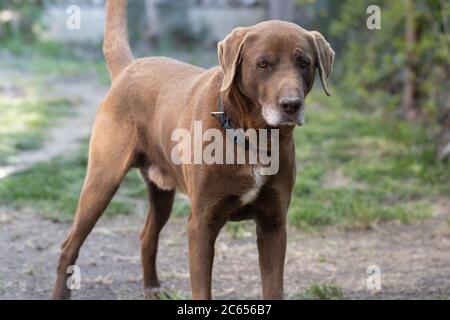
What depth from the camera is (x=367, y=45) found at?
33.3ft

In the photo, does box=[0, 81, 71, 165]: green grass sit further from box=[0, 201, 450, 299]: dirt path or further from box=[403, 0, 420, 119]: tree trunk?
box=[403, 0, 420, 119]: tree trunk

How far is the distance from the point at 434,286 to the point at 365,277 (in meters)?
0.44

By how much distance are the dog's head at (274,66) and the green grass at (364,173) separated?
2.54 m

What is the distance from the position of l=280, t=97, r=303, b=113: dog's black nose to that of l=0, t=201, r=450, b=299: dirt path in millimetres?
1600

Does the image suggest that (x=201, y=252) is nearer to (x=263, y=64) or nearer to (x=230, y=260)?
(x=263, y=64)

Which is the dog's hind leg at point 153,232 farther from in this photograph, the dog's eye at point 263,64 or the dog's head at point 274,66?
the dog's eye at point 263,64

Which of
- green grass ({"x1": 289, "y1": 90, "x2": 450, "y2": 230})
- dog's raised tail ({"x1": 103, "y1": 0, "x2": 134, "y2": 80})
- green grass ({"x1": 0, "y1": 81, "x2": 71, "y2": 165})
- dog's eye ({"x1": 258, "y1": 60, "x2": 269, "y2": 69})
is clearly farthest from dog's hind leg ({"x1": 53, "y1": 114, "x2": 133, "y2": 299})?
green grass ({"x1": 0, "y1": 81, "x2": 71, "y2": 165})

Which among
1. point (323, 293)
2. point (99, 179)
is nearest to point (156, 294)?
point (99, 179)

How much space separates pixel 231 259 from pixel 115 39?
1592 mm

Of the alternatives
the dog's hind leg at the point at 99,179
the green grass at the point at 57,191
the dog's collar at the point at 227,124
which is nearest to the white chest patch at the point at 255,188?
A: the dog's collar at the point at 227,124

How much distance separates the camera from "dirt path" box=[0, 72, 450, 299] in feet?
15.4

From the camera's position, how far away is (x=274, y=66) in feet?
11.1
